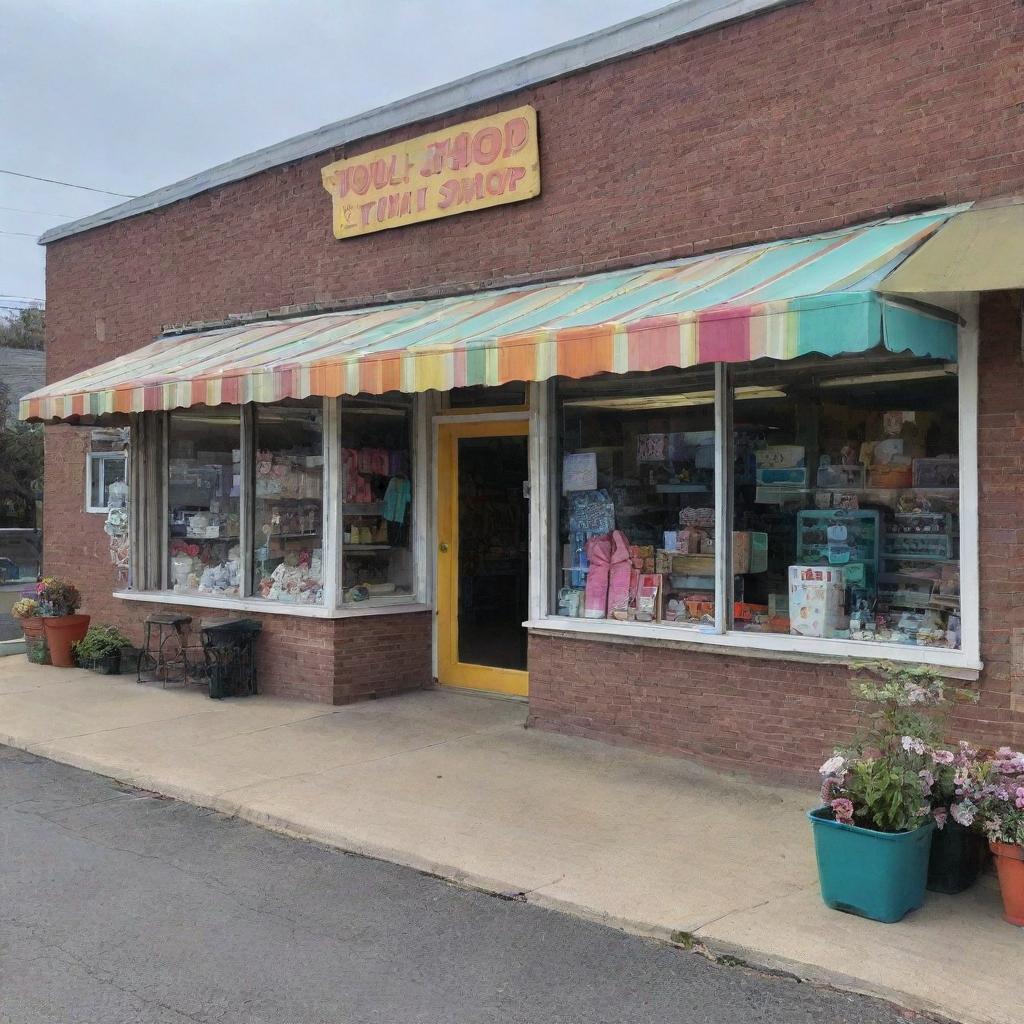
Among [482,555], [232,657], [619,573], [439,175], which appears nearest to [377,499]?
[482,555]

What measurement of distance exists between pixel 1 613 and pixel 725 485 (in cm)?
1499

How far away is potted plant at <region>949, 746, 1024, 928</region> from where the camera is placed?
452 cm

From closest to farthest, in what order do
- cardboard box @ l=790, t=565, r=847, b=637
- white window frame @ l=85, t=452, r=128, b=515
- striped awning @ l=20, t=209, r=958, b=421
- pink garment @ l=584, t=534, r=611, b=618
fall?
striped awning @ l=20, t=209, r=958, b=421, cardboard box @ l=790, t=565, r=847, b=637, pink garment @ l=584, t=534, r=611, b=618, white window frame @ l=85, t=452, r=128, b=515

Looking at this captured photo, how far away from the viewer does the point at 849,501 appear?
674 cm

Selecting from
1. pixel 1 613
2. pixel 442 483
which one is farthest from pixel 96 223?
pixel 1 613

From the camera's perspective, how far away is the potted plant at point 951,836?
4.76 m

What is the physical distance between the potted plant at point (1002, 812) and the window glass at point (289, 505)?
19.6 ft

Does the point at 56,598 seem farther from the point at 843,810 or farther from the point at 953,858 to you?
the point at 953,858

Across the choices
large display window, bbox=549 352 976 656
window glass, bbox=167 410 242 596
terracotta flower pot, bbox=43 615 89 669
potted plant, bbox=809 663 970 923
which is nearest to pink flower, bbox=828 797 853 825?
potted plant, bbox=809 663 970 923

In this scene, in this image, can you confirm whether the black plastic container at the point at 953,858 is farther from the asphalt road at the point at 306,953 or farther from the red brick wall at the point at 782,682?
the asphalt road at the point at 306,953

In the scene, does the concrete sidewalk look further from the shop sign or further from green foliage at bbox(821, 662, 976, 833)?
the shop sign

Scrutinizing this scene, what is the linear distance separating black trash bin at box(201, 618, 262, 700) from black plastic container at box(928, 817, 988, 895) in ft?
20.5

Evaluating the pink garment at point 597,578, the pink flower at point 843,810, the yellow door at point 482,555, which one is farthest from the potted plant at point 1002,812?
the yellow door at point 482,555

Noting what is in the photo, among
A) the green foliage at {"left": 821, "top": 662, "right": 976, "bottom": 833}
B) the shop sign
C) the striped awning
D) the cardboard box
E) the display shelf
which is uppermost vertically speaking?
the shop sign
